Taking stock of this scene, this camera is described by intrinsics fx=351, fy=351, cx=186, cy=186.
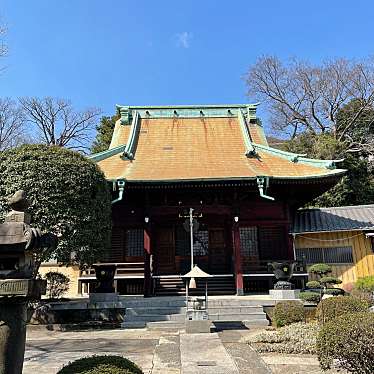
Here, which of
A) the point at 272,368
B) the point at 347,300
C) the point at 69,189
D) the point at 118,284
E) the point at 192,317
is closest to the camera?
the point at 272,368

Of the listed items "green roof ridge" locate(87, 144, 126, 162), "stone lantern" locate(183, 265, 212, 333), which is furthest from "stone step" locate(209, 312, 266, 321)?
"green roof ridge" locate(87, 144, 126, 162)

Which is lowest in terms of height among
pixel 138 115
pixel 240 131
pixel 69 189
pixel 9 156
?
pixel 69 189

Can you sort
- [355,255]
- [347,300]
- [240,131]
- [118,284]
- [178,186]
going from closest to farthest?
[347,300], [178,186], [118,284], [355,255], [240,131]

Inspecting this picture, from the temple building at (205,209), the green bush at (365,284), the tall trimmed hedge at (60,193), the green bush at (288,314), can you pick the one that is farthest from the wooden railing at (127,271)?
the green bush at (365,284)

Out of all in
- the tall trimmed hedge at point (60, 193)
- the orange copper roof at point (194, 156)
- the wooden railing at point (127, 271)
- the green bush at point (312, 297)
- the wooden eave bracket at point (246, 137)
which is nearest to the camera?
the tall trimmed hedge at point (60, 193)

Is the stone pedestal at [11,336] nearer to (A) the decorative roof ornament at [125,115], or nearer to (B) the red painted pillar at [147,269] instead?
(B) the red painted pillar at [147,269]

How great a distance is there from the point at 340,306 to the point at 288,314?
8.26 feet

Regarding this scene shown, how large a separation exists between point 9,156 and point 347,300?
10.8 m

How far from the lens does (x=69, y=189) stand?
11297 millimetres

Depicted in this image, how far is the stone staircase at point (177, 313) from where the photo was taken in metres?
11.5

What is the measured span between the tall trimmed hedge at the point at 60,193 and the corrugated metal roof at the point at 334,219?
1006 centimetres

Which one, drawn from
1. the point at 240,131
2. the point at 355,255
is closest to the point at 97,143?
the point at 240,131

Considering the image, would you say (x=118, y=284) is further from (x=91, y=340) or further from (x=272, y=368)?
(x=272, y=368)

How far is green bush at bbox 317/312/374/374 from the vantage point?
4.60 metres
